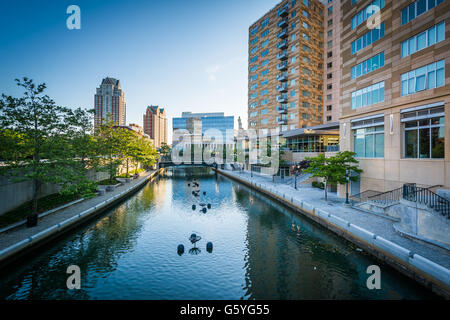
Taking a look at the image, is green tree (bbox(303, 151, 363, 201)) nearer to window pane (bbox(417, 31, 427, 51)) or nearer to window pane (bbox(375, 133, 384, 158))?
window pane (bbox(375, 133, 384, 158))

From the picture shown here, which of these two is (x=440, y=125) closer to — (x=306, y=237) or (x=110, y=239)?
(x=306, y=237)

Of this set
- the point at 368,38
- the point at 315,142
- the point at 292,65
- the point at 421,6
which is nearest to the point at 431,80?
the point at 421,6

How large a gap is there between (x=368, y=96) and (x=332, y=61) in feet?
144

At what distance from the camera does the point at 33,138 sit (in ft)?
58.4

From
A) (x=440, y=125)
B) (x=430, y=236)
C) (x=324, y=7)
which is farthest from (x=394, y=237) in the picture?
(x=324, y=7)

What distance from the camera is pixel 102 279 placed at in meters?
12.4

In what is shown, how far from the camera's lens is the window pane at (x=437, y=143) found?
58.0 feet

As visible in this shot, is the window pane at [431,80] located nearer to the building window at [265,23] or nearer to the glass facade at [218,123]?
the building window at [265,23]

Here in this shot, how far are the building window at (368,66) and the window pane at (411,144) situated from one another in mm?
7692

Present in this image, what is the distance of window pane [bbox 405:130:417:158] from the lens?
19.9 m

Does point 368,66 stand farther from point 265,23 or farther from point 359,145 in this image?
point 265,23

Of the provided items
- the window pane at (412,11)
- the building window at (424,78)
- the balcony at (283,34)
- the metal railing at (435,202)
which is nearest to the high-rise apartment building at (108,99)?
the balcony at (283,34)

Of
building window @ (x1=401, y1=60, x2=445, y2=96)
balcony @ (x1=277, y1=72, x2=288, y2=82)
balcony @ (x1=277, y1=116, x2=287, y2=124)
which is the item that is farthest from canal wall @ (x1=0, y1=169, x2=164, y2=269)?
balcony @ (x1=277, y1=72, x2=288, y2=82)

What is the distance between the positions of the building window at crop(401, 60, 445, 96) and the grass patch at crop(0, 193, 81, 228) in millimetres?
33573
